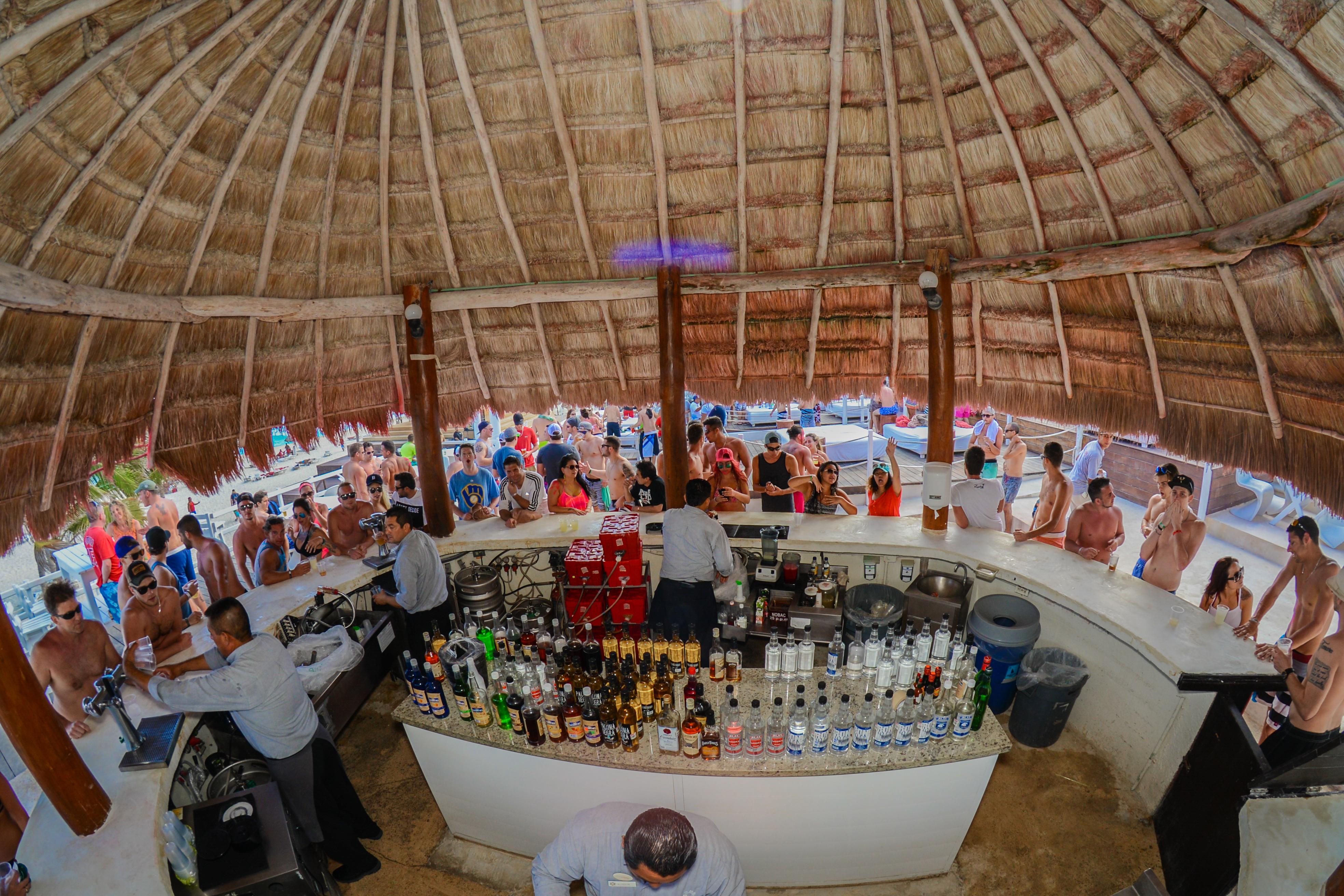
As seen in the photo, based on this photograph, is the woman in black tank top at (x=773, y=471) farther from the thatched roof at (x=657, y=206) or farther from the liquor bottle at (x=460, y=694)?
the liquor bottle at (x=460, y=694)

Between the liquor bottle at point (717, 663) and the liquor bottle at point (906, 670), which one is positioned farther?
the liquor bottle at point (717, 663)

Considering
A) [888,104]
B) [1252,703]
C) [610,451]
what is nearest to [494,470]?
[610,451]

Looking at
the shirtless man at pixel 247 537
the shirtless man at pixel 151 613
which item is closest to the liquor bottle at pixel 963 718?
the shirtless man at pixel 151 613

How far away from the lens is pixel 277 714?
385 centimetres

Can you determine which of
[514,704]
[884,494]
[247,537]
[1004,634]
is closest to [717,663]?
[514,704]

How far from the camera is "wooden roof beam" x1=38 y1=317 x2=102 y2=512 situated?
16.3 feet

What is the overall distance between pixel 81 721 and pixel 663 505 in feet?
15.8

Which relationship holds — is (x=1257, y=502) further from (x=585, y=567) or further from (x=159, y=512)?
(x=159, y=512)

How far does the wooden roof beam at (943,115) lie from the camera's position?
195 inches

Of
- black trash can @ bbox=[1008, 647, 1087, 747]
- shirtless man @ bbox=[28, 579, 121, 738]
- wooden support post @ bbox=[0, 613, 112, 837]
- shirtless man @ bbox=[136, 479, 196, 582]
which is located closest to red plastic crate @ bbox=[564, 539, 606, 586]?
wooden support post @ bbox=[0, 613, 112, 837]

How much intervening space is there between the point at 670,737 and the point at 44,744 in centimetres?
294

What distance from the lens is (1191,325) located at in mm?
5531

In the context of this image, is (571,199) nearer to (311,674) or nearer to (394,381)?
(394,381)

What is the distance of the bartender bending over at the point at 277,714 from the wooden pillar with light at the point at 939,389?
16.7 feet
